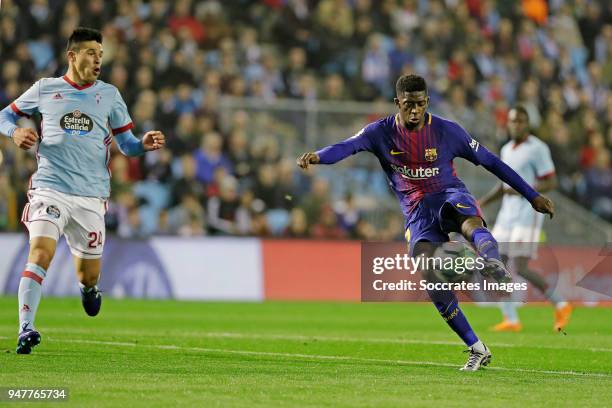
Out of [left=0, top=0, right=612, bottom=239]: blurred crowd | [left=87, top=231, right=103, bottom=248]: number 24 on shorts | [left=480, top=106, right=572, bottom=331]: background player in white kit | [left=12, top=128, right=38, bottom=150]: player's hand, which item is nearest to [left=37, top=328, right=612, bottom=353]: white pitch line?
[left=480, top=106, right=572, bottom=331]: background player in white kit

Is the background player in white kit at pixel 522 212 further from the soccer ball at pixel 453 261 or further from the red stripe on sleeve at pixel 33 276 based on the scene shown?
the red stripe on sleeve at pixel 33 276

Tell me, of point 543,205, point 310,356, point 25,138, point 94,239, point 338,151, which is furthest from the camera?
point 310,356

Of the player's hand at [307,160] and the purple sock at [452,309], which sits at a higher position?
the player's hand at [307,160]

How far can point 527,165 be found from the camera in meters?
15.7

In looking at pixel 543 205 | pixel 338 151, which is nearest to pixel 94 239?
pixel 338 151

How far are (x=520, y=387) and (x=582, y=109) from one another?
2039 cm

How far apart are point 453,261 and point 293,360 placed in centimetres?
171

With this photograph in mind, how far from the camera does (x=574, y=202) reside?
84.9 ft

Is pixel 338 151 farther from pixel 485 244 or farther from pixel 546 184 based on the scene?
pixel 546 184

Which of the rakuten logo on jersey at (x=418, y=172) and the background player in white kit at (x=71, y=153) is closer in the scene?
the rakuten logo on jersey at (x=418, y=172)

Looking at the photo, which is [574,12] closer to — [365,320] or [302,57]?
[302,57]

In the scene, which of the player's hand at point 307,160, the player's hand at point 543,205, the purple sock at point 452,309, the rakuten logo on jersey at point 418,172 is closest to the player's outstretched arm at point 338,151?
the player's hand at point 307,160

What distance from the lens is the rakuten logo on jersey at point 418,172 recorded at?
33.1 feet

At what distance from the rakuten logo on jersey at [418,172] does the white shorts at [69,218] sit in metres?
2.78
